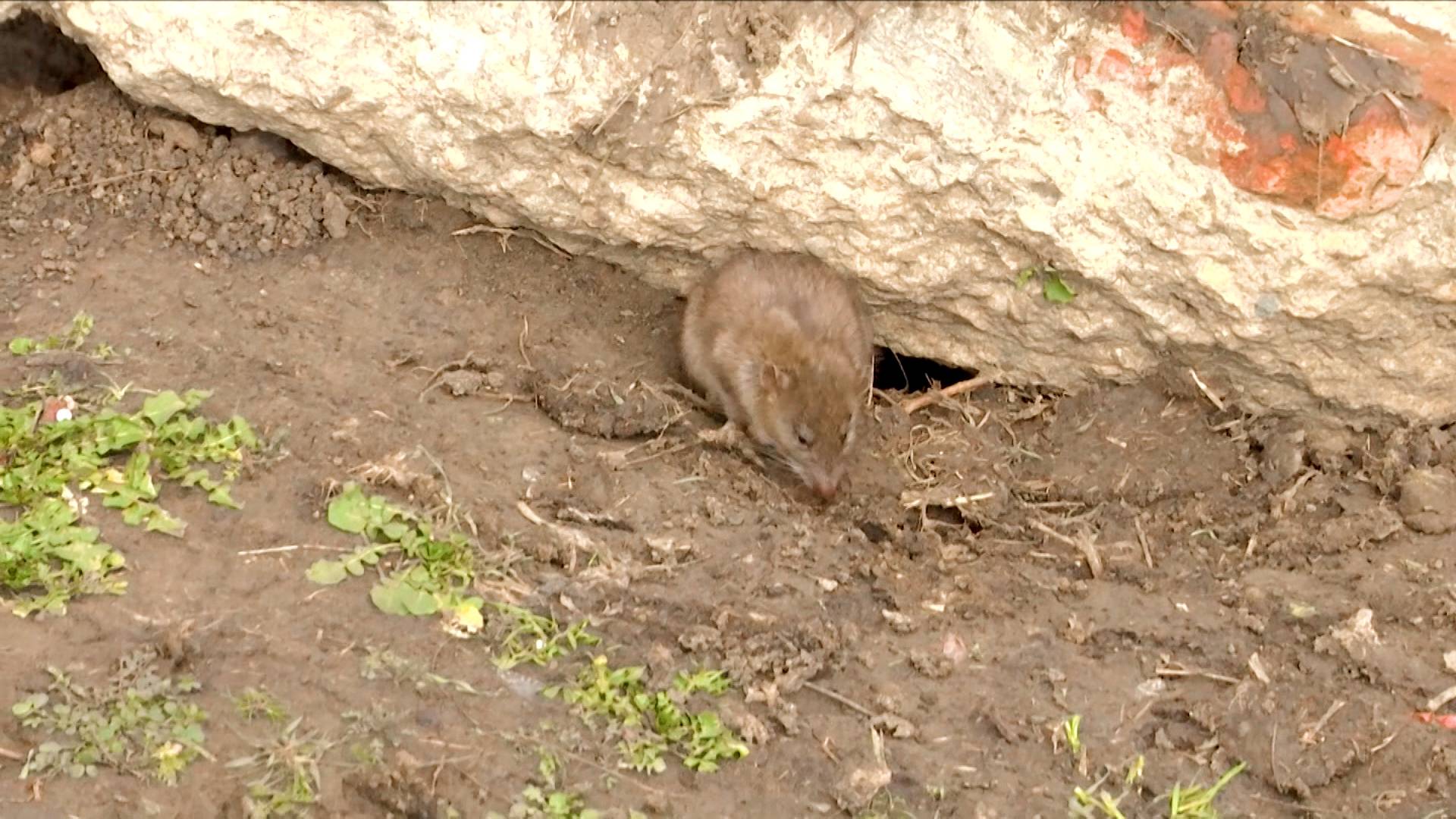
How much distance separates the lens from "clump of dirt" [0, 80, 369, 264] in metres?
5.88

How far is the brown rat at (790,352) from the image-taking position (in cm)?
590

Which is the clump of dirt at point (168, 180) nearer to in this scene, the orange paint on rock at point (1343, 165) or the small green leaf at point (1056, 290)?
the small green leaf at point (1056, 290)

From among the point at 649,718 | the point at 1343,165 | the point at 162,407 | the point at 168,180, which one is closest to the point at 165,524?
the point at 162,407

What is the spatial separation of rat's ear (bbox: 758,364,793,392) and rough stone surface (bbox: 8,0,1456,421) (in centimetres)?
59

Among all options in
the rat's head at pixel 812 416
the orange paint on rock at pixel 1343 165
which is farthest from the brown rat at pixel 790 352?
the orange paint on rock at pixel 1343 165

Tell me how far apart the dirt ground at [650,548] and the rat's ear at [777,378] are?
0.34 metres

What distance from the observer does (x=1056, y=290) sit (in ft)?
19.0

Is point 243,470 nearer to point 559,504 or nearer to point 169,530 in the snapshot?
point 169,530

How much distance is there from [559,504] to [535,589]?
50 centimetres

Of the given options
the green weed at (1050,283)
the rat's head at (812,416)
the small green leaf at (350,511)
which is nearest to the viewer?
the small green leaf at (350,511)

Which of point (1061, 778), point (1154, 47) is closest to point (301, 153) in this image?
point (1154, 47)

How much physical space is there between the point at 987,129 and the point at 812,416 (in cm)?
135

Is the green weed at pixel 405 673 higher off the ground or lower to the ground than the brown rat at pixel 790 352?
lower

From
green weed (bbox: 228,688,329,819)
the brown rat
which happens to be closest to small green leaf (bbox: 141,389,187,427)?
green weed (bbox: 228,688,329,819)
